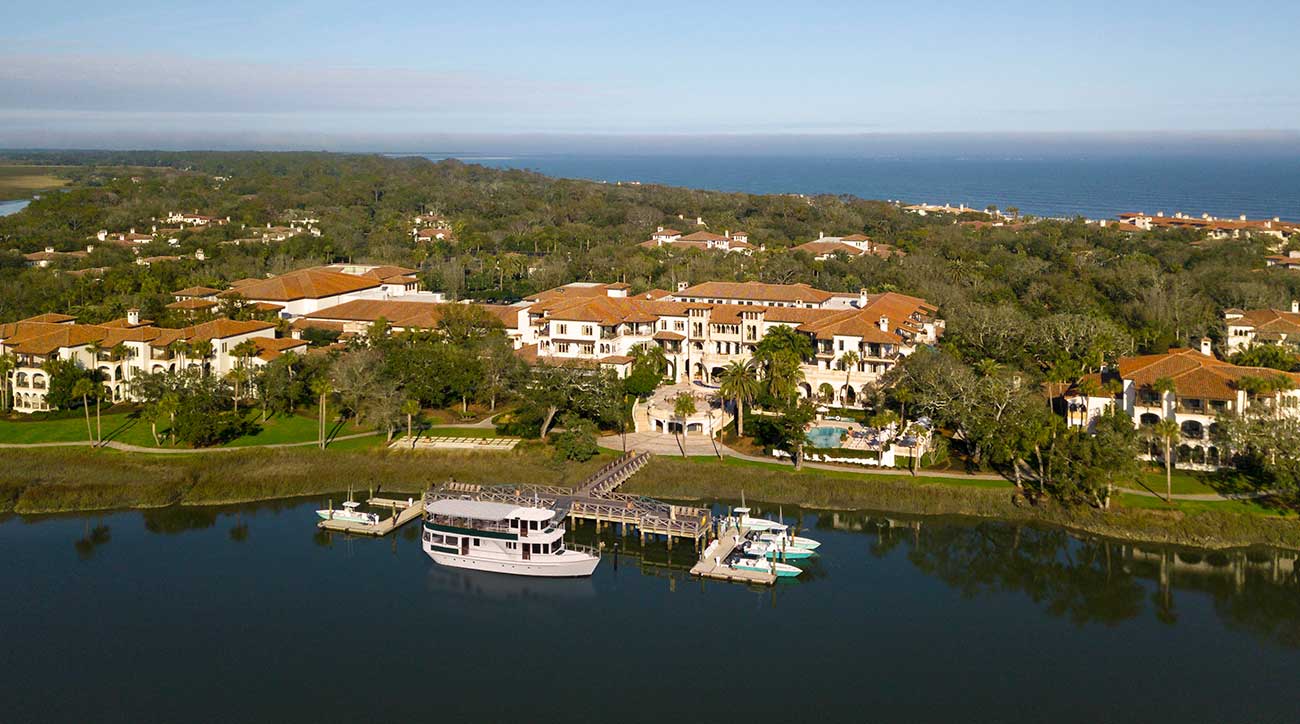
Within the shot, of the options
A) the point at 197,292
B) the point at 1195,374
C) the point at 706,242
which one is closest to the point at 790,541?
the point at 1195,374

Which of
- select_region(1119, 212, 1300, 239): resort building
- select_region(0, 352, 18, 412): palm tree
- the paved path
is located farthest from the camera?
select_region(1119, 212, 1300, 239): resort building

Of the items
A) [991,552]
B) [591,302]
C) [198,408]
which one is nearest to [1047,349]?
[991,552]

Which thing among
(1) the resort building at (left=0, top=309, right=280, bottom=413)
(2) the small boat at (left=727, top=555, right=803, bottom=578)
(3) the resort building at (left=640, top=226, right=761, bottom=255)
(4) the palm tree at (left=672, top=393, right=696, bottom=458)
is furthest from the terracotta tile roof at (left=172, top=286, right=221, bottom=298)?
(2) the small boat at (left=727, top=555, right=803, bottom=578)

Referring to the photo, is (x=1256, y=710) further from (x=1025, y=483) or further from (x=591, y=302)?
(x=591, y=302)

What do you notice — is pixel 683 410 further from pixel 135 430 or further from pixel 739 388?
pixel 135 430

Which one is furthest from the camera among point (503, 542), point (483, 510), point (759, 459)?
point (759, 459)

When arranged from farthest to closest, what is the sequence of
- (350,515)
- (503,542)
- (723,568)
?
(350,515) < (503,542) < (723,568)

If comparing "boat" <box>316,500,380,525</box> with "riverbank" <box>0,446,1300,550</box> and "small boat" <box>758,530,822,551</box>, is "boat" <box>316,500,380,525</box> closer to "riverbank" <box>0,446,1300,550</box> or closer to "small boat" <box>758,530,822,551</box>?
"riverbank" <box>0,446,1300,550</box>

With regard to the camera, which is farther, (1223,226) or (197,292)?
(1223,226)
